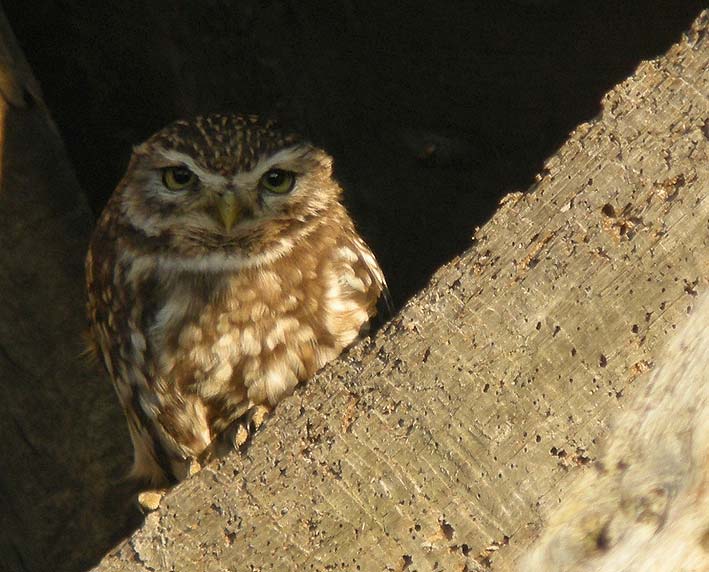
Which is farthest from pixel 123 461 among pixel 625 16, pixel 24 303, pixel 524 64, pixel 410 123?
pixel 625 16

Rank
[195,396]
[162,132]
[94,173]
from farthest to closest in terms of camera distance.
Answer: [94,173] → [162,132] → [195,396]

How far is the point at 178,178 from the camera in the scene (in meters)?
2.91

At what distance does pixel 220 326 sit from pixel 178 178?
40cm

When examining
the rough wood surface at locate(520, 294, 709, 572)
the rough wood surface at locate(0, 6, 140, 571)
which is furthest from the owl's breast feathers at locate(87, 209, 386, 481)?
the rough wood surface at locate(520, 294, 709, 572)

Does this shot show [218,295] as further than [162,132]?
No

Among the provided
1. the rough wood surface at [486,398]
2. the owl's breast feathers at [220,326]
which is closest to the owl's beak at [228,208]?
the owl's breast feathers at [220,326]

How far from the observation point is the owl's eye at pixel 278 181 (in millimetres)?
2895

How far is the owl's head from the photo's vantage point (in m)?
2.83

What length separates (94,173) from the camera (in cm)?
351

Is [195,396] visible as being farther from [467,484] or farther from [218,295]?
[467,484]

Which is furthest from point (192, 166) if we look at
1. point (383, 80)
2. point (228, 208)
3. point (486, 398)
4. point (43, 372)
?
point (486, 398)

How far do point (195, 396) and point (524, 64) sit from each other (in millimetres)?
1125

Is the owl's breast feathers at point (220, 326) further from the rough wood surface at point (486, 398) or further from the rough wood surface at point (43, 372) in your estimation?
the rough wood surface at point (486, 398)

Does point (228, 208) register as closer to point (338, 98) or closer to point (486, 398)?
point (338, 98)
